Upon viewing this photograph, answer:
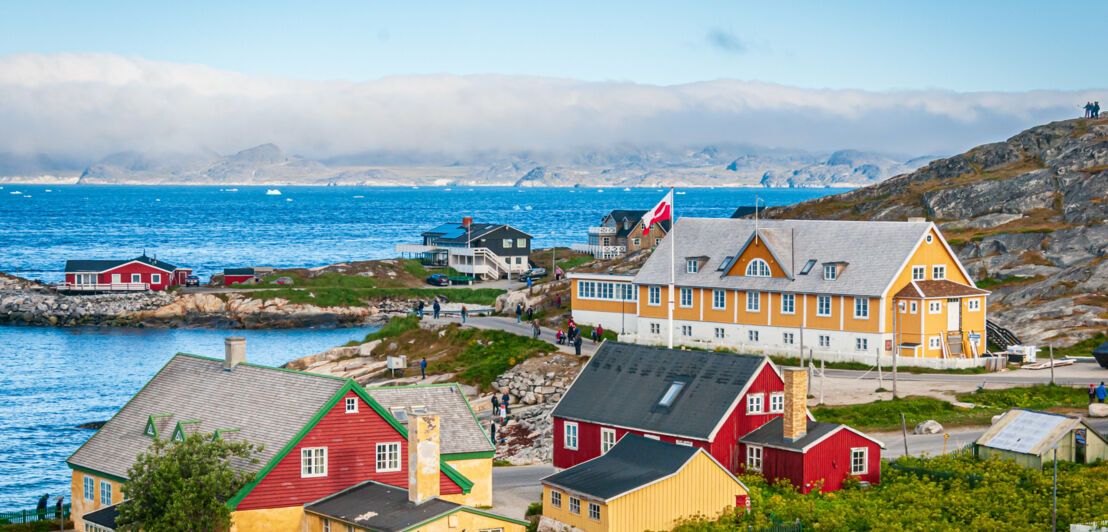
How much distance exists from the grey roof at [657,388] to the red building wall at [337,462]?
986 cm

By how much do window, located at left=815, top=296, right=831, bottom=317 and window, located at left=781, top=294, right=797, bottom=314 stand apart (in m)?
1.33

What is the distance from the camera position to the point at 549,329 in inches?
2995

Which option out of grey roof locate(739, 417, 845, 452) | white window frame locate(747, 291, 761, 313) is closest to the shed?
grey roof locate(739, 417, 845, 452)

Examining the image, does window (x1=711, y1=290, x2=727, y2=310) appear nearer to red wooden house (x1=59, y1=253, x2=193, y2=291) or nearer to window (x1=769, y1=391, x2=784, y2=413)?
window (x1=769, y1=391, x2=784, y2=413)

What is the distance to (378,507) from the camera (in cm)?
3278

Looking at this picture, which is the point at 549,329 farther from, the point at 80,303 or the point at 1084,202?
the point at 80,303

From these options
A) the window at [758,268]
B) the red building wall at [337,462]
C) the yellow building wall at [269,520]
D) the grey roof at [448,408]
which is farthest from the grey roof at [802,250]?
the yellow building wall at [269,520]

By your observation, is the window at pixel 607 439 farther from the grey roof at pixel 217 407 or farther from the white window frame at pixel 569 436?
the grey roof at pixel 217 407

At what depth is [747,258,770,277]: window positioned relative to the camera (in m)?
66.9

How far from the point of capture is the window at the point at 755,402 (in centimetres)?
4144

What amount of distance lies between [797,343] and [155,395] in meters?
37.1

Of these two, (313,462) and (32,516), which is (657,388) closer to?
(313,462)

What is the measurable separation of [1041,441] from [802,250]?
2825 centimetres

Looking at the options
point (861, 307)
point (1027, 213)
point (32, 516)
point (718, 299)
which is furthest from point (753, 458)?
point (1027, 213)
